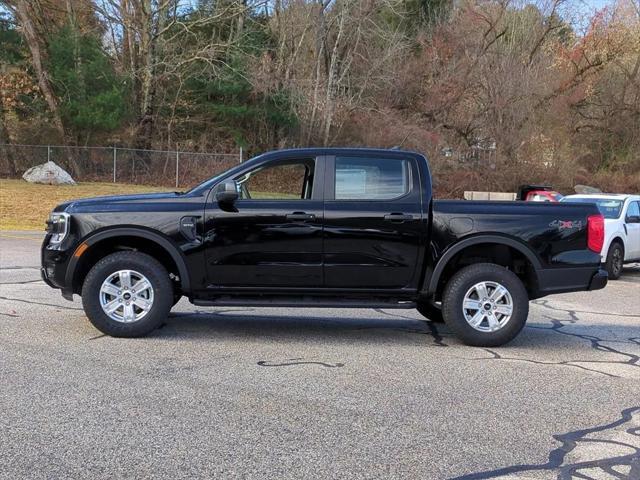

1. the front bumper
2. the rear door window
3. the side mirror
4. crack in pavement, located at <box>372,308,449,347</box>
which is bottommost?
crack in pavement, located at <box>372,308,449,347</box>

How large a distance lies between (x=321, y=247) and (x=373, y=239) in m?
0.54

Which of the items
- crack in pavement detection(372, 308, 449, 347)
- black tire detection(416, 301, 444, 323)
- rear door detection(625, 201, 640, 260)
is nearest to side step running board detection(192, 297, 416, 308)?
crack in pavement detection(372, 308, 449, 347)

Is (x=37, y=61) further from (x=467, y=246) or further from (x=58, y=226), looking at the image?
(x=467, y=246)

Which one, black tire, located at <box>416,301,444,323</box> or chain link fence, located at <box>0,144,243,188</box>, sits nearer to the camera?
black tire, located at <box>416,301,444,323</box>

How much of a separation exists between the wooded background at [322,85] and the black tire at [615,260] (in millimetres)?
19104

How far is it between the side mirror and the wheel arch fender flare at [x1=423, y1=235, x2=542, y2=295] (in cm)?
215

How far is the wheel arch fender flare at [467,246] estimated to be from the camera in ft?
23.4

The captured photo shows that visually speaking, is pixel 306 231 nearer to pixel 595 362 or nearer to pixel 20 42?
pixel 595 362

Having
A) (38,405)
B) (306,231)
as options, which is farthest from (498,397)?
(38,405)

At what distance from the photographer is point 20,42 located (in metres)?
32.3

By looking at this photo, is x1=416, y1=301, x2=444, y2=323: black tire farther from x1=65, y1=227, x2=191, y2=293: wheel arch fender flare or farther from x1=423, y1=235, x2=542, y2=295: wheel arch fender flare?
x1=65, y1=227, x2=191, y2=293: wheel arch fender flare

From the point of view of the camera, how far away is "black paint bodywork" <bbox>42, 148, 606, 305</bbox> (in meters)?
7.04

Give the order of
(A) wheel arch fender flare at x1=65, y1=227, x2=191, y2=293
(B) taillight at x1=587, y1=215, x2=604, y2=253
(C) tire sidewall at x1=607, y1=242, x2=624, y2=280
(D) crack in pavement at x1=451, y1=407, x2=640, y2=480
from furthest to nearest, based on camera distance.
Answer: (C) tire sidewall at x1=607, y1=242, x2=624, y2=280, (B) taillight at x1=587, y1=215, x2=604, y2=253, (A) wheel arch fender flare at x1=65, y1=227, x2=191, y2=293, (D) crack in pavement at x1=451, y1=407, x2=640, y2=480

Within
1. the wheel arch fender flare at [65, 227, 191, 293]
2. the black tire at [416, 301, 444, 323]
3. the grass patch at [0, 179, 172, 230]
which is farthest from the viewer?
the grass patch at [0, 179, 172, 230]
